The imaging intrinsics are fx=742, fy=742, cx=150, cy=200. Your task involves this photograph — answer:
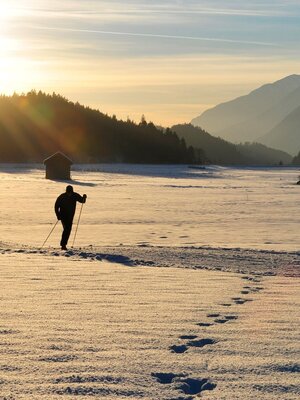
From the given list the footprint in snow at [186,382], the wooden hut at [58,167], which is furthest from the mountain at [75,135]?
the footprint in snow at [186,382]

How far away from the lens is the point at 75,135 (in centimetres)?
16850

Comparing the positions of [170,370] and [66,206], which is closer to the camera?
[170,370]

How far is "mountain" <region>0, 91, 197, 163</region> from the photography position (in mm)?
155500

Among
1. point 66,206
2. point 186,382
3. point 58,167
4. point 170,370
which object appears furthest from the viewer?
point 58,167

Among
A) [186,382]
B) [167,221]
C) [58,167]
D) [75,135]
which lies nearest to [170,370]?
[186,382]

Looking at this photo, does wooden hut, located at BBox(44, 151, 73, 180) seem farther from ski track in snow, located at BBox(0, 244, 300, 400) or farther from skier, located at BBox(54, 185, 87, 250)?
ski track in snow, located at BBox(0, 244, 300, 400)

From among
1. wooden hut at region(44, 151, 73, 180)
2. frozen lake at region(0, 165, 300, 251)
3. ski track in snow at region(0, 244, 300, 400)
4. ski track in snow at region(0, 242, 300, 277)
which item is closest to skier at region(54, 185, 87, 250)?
ski track in snow at region(0, 242, 300, 277)

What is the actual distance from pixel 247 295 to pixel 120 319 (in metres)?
2.47

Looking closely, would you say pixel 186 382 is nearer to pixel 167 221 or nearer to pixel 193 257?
pixel 193 257

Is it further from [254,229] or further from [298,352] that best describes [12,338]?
[254,229]

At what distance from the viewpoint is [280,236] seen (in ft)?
64.9

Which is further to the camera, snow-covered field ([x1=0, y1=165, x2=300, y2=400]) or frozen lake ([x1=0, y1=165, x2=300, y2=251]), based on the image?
frozen lake ([x1=0, y1=165, x2=300, y2=251])

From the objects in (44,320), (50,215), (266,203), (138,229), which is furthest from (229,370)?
(266,203)

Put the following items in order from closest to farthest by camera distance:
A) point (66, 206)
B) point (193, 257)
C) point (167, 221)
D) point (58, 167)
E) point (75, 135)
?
point (193, 257)
point (66, 206)
point (167, 221)
point (58, 167)
point (75, 135)
